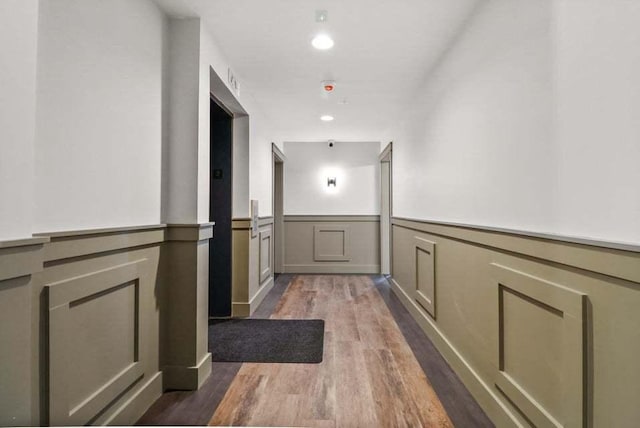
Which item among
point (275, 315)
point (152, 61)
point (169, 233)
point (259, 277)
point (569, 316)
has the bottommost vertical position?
point (275, 315)

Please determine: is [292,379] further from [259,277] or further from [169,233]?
[259,277]

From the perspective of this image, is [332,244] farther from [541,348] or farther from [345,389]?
[541,348]

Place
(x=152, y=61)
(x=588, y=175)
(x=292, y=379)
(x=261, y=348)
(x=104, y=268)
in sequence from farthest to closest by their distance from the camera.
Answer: (x=261, y=348) < (x=292, y=379) < (x=152, y=61) < (x=104, y=268) < (x=588, y=175)

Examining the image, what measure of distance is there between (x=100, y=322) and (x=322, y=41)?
78.9 inches

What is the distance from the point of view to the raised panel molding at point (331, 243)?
19.0ft

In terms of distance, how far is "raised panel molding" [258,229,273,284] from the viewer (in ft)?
13.3

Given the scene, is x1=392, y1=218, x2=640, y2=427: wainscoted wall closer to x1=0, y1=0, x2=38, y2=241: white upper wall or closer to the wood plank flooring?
the wood plank flooring

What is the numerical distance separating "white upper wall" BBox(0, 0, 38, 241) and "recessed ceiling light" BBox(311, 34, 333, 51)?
1.54 metres

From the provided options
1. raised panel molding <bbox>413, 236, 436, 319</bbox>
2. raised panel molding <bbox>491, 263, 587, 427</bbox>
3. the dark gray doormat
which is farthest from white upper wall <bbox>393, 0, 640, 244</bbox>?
the dark gray doormat

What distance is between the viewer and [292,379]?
2.12m

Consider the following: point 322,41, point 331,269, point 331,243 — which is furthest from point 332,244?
point 322,41

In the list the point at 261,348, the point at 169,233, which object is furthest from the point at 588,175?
the point at 261,348

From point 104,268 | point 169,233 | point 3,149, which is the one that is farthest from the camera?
point 169,233

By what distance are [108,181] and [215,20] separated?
1.19 metres
